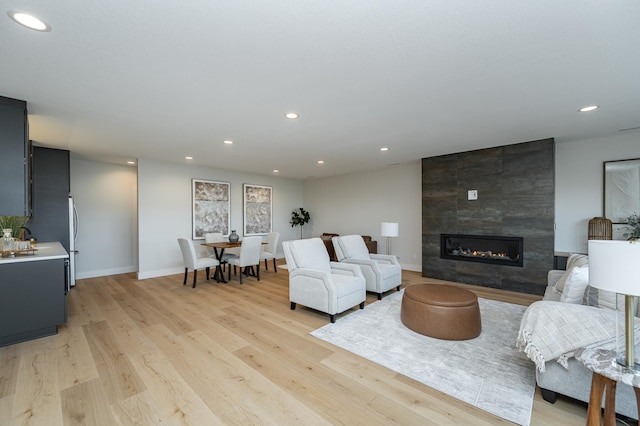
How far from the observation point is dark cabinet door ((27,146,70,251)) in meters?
4.47

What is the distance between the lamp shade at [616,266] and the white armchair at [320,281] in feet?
7.61

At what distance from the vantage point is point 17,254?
3033mm

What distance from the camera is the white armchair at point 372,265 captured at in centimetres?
404

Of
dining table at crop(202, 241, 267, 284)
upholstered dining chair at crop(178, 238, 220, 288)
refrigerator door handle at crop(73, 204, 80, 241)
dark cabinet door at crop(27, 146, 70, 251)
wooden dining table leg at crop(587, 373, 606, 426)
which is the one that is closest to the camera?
wooden dining table leg at crop(587, 373, 606, 426)

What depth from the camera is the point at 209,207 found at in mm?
6430

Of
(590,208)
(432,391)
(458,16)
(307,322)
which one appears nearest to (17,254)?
(307,322)

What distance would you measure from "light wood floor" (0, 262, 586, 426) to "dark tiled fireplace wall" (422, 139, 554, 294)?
3.13m

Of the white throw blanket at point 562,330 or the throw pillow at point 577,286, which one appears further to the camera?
the throw pillow at point 577,286

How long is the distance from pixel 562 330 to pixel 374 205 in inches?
208

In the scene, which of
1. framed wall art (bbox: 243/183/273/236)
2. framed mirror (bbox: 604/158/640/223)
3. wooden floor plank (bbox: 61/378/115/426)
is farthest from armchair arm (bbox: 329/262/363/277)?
framed mirror (bbox: 604/158/640/223)

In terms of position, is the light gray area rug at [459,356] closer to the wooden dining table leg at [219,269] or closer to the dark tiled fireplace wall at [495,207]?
Answer: the dark tiled fireplace wall at [495,207]

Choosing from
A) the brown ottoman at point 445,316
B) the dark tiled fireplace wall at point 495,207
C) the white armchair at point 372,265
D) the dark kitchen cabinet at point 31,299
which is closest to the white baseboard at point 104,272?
the dark kitchen cabinet at point 31,299

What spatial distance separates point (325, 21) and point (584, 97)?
9.41ft

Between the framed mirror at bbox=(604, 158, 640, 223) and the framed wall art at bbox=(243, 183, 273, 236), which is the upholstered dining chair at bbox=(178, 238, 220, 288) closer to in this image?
the framed wall art at bbox=(243, 183, 273, 236)
